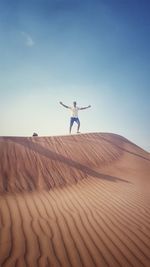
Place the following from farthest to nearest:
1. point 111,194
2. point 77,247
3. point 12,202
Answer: point 111,194 → point 12,202 → point 77,247

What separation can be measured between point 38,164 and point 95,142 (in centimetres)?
489

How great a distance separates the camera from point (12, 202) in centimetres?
503

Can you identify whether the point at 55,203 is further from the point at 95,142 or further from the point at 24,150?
the point at 95,142

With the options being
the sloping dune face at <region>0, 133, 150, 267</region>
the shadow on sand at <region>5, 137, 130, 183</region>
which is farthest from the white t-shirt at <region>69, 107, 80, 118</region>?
the shadow on sand at <region>5, 137, 130, 183</region>

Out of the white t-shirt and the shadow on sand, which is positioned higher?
the white t-shirt

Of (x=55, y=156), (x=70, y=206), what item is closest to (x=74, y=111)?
(x=55, y=156)

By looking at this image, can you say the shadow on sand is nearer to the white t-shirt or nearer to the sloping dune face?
the sloping dune face

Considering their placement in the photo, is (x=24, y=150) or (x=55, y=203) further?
(x=24, y=150)

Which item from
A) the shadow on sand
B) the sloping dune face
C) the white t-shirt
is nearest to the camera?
the sloping dune face

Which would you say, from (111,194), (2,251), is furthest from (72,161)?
(2,251)

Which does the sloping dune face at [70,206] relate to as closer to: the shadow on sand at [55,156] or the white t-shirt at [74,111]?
the shadow on sand at [55,156]

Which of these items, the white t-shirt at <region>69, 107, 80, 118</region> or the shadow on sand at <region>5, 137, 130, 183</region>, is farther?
the white t-shirt at <region>69, 107, 80, 118</region>

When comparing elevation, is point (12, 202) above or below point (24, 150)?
below

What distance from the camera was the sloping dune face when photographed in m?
3.09
